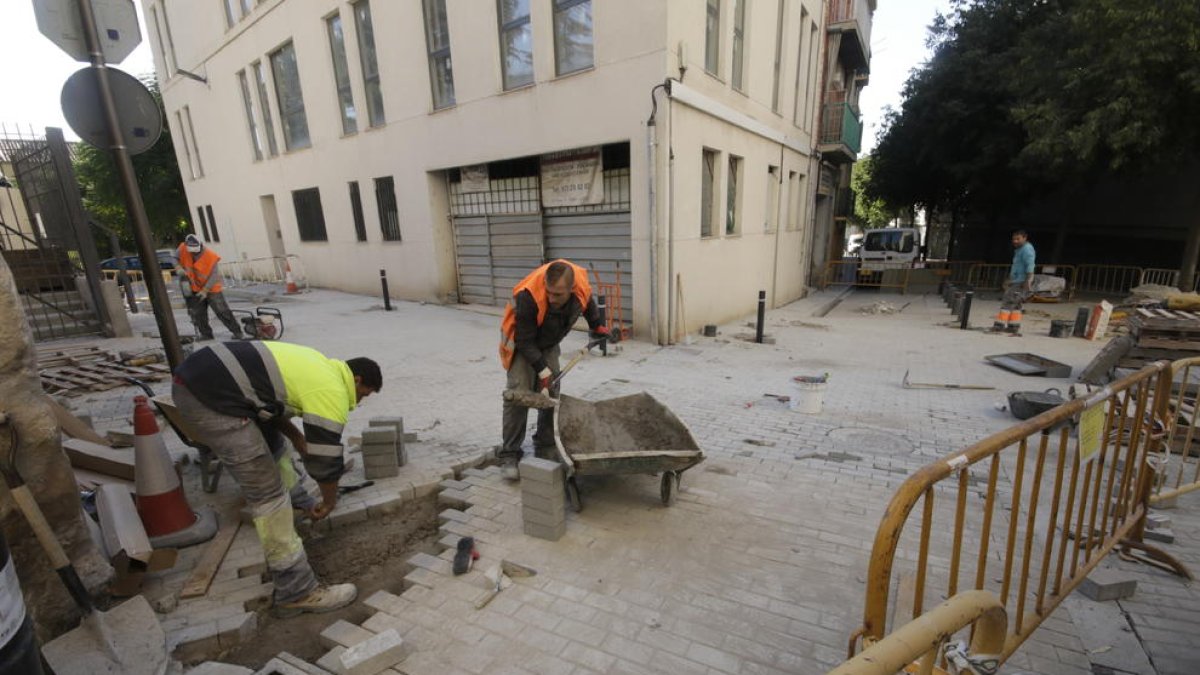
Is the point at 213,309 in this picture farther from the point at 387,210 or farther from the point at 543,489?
the point at 543,489

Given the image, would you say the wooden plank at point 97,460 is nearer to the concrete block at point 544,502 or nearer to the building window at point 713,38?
the concrete block at point 544,502

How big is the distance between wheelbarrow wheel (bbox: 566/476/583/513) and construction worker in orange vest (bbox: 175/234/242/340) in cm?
807

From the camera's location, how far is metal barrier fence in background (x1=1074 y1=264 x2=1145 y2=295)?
16411 millimetres

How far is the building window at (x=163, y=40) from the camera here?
2016 cm

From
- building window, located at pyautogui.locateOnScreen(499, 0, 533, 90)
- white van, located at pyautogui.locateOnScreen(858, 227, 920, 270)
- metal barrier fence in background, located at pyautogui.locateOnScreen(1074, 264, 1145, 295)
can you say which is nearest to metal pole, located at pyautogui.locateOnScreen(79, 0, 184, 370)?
building window, located at pyautogui.locateOnScreen(499, 0, 533, 90)

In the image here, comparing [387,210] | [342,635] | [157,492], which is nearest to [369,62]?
[387,210]

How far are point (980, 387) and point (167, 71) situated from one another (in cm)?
2952

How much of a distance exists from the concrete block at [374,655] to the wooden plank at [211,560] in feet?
3.74

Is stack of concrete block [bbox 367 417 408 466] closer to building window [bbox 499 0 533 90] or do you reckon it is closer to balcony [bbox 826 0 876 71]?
building window [bbox 499 0 533 90]

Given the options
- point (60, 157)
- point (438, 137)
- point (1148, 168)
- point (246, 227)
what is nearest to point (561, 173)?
point (438, 137)

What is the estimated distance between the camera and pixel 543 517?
3432 mm

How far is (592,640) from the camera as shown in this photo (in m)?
2.63

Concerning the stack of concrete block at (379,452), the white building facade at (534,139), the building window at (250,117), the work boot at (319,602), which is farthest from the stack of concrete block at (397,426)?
the building window at (250,117)

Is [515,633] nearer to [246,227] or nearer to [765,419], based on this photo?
[765,419]
